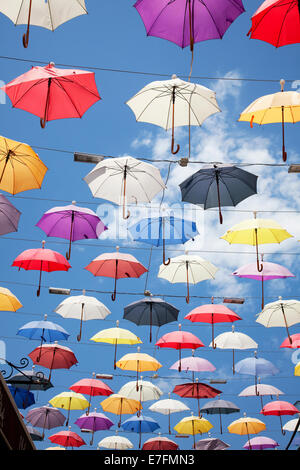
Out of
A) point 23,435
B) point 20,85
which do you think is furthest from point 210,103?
point 23,435

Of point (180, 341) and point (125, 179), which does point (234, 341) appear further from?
point (125, 179)

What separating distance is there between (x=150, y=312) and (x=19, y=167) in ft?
12.7

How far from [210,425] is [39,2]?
10601 millimetres

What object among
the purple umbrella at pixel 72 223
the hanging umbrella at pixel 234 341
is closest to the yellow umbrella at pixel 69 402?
the hanging umbrella at pixel 234 341

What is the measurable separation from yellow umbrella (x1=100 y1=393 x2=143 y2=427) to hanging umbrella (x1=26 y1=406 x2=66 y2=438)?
1.67m

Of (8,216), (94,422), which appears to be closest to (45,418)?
(94,422)

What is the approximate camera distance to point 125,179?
270 inches

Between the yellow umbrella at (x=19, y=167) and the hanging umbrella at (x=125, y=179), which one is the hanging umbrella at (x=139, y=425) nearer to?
the hanging umbrella at (x=125, y=179)

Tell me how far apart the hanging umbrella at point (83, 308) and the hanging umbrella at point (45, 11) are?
506 cm

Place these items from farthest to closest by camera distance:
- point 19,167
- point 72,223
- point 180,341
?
point 180,341 → point 72,223 → point 19,167

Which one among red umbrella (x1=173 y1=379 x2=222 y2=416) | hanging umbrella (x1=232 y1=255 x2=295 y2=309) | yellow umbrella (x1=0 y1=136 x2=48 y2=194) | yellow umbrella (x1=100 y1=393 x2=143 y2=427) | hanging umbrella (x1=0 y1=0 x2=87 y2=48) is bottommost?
yellow umbrella (x1=100 y1=393 x2=143 y2=427)

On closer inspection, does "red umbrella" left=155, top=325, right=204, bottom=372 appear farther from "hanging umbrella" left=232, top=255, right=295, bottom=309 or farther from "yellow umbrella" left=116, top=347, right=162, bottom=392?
"hanging umbrella" left=232, top=255, right=295, bottom=309

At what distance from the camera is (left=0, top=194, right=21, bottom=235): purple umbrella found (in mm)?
7060

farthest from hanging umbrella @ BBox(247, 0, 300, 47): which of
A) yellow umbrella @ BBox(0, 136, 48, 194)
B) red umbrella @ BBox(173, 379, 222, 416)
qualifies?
red umbrella @ BBox(173, 379, 222, 416)
